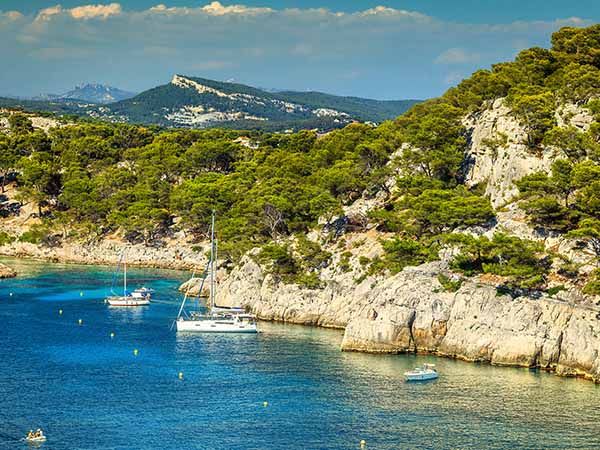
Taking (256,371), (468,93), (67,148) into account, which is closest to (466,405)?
(256,371)

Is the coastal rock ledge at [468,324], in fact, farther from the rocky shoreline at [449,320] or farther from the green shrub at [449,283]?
the green shrub at [449,283]

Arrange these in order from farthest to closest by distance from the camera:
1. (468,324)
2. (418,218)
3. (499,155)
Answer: (499,155) < (418,218) < (468,324)

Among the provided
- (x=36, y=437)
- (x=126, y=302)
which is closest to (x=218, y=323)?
(x=126, y=302)

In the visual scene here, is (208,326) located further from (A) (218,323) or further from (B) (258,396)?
(B) (258,396)

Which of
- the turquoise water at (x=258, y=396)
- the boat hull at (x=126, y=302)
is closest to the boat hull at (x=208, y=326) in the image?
the turquoise water at (x=258, y=396)

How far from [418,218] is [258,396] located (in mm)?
34740

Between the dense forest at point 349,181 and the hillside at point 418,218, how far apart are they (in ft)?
0.87

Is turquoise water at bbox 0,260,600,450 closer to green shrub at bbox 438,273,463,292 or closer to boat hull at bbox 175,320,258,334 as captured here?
boat hull at bbox 175,320,258,334

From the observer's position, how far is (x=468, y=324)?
67375 mm

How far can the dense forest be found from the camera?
243ft

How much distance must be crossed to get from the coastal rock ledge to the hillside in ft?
0.42

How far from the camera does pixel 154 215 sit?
128 metres

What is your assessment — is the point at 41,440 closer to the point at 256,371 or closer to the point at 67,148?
the point at 256,371

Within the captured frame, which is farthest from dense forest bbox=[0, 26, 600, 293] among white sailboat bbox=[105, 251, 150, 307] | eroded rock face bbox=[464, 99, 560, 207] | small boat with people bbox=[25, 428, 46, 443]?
small boat with people bbox=[25, 428, 46, 443]
